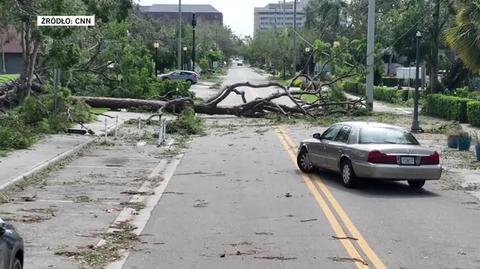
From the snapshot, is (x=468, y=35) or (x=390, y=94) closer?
(x=468, y=35)

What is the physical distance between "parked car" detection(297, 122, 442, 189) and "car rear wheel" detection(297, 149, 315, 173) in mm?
641

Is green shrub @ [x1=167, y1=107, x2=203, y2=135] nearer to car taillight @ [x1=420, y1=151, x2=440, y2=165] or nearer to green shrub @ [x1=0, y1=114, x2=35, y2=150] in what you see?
green shrub @ [x1=0, y1=114, x2=35, y2=150]

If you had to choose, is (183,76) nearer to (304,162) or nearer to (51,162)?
(51,162)

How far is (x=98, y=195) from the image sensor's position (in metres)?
14.1

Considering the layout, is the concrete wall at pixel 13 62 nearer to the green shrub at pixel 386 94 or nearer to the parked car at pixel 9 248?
the green shrub at pixel 386 94

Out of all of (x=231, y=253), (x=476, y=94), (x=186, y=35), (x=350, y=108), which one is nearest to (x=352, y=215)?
(x=231, y=253)

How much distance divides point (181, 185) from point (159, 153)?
22.0 feet

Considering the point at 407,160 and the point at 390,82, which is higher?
the point at 390,82

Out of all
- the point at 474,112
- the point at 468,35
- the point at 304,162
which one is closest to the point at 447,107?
the point at 474,112

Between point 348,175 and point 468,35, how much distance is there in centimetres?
1261

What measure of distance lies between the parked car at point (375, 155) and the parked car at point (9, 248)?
9131mm

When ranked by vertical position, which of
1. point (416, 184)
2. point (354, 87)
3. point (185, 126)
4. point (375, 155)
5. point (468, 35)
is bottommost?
point (416, 184)

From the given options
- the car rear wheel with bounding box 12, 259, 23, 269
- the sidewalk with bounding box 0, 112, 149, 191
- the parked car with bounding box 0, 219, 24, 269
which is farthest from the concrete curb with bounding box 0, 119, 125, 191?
the parked car with bounding box 0, 219, 24, 269

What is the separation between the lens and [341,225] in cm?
1111
